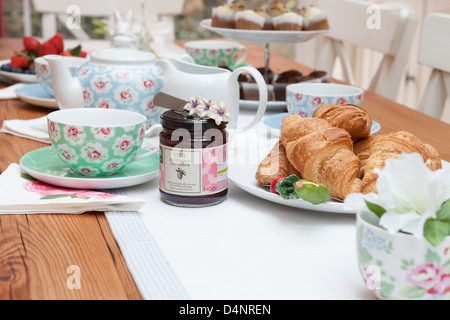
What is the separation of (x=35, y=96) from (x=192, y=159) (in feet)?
Answer: 2.58

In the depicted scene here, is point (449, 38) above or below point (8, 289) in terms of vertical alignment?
above

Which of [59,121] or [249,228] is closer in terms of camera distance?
[249,228]

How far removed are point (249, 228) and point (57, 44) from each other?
1031mm

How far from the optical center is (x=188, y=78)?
3.49ft

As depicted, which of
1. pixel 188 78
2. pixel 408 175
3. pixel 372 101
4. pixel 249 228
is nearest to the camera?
pixel 408 175

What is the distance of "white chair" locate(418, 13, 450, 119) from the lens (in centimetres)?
153

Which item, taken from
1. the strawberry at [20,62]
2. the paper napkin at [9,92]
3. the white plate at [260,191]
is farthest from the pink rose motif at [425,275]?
the strawberry at [20,62]

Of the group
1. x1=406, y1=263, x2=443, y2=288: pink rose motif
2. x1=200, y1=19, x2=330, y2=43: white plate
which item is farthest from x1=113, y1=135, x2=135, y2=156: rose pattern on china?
x1=200, y1=19, x2=330, y2=43: white plate

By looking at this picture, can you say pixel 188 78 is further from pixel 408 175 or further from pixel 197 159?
pixel 408 175

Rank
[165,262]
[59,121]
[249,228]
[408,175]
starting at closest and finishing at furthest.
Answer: [408,175] → [165,262] → [249,228] → [59,121]

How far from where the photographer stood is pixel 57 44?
1.58m

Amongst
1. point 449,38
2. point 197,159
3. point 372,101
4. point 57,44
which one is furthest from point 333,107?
point 57,44

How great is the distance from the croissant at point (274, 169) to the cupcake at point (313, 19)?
0.74 m
